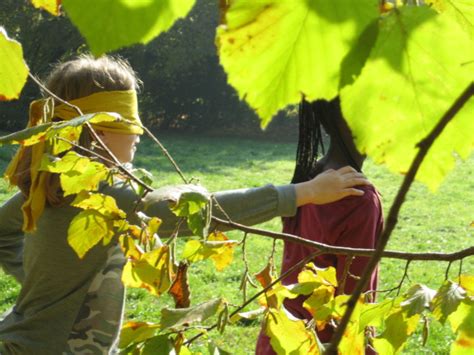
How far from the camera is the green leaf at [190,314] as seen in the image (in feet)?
3.13

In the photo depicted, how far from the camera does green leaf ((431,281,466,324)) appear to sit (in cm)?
91

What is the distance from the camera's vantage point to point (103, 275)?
2229 mm

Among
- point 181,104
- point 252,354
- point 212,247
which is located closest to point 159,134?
point 181,104

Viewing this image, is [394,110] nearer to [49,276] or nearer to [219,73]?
[49,276]

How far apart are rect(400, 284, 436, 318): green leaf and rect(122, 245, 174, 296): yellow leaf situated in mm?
333

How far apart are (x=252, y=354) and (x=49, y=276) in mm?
2688

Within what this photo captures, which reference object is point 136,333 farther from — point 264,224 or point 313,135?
point 264,224

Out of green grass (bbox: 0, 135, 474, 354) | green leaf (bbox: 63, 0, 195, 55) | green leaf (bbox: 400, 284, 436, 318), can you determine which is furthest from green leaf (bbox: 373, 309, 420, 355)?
green leaf (bbox: 63, 0, 195, 55)

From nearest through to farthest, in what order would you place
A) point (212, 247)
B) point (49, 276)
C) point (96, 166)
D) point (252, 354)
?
1. point (212, 247)
2. point (96, 166)
3. point (49, 276)
4. point (252, 354)

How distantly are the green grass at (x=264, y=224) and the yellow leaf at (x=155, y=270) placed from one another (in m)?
0.35

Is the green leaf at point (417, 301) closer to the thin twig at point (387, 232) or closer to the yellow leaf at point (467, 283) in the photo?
the yellow leaf at point (467, 283)

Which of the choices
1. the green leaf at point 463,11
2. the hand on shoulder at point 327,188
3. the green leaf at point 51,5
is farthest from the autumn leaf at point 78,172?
the green leaf at point 463,11

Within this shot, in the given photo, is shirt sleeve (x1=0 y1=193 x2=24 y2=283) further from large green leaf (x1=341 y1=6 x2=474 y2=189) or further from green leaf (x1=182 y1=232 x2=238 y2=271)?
large green leaf (x1=341 y1=6 x2=474 y2=189)

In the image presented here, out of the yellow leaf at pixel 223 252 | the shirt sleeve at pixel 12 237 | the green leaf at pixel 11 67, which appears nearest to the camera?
the green leaf at pixel 11 67
